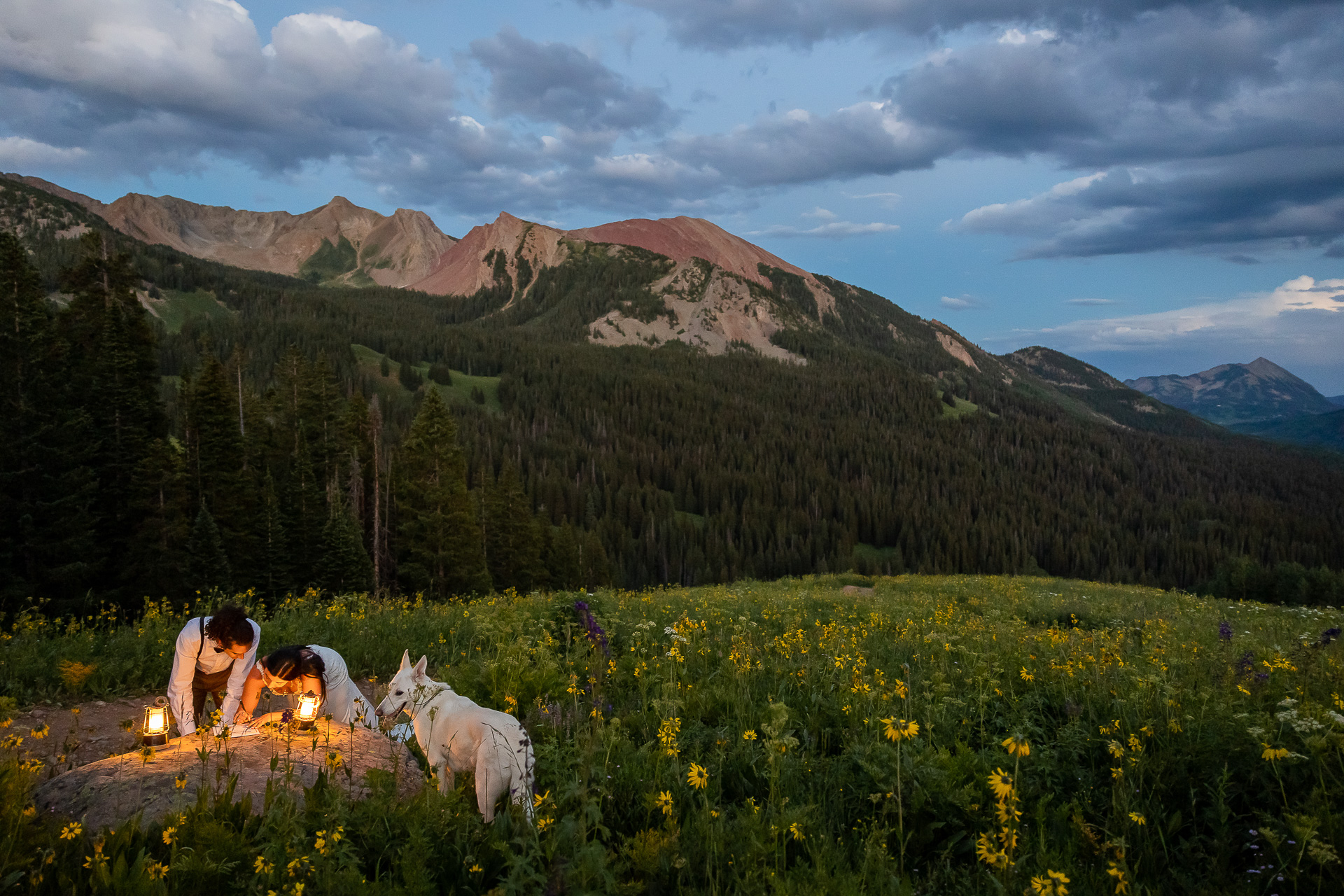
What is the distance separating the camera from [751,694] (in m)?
6.91

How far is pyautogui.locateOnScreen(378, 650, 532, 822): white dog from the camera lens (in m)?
4.65

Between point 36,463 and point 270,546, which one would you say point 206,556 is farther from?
point 36,463

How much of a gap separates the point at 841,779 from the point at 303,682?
5909 mm

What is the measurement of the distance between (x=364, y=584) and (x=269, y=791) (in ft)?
114

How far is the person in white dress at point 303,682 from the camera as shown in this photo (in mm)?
7176

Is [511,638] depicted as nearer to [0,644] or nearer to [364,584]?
[0,644]

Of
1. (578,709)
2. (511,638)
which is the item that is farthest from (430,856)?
(511,638)

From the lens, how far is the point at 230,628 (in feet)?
24.0

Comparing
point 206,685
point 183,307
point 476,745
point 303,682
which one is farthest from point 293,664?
point 183,307

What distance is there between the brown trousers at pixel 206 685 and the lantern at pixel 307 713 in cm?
241

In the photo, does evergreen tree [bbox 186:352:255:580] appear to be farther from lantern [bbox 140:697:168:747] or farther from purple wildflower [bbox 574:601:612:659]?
lantern [bbox 140:697:168:747]

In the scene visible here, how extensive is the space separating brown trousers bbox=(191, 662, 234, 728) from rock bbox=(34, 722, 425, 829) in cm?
201

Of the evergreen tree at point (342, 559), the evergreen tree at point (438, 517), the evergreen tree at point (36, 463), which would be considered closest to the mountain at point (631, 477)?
the evergreen tree at point (342, 559)

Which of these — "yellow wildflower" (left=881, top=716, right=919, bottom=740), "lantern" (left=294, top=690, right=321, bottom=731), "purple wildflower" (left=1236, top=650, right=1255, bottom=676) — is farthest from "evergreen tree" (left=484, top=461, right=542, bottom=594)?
"yellow wildflower" (left=881, top=716, right=919, bottom=740)
